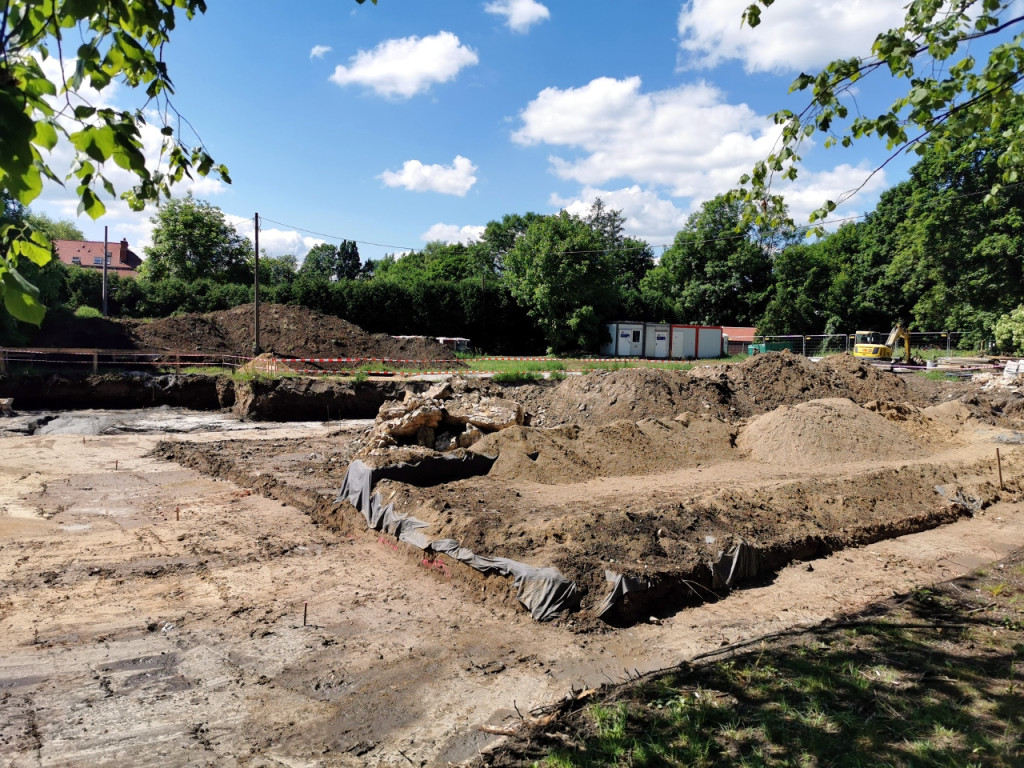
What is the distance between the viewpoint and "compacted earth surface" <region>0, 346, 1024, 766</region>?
14.9 ft

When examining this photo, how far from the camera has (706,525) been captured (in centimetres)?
783

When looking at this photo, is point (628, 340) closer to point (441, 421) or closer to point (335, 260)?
point (441, 421)

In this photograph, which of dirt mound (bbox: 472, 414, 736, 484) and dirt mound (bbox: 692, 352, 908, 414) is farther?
dirt mound (bbox: 692, 352, 908, 414)

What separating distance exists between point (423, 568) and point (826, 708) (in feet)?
15.0

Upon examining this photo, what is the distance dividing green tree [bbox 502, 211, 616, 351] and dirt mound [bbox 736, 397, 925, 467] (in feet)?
87.2

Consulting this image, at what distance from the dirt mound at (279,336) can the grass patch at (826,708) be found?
28171 mm

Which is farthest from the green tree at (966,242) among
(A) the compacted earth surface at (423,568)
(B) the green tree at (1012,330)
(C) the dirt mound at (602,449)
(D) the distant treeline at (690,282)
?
(C) the dirt mound at (602,449)

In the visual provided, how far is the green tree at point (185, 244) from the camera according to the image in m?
46.8

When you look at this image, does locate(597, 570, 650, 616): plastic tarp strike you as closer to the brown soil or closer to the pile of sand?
the pile of sand

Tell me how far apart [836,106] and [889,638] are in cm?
425

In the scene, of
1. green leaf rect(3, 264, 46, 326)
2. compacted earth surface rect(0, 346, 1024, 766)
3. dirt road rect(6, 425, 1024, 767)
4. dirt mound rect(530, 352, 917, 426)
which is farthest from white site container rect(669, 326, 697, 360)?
green leaf rect(3, 264, 46, 326)

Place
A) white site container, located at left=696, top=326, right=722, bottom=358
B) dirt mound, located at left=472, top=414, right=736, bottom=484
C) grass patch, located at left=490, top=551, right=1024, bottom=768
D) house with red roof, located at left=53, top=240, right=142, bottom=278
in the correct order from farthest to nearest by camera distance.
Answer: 1. house with red roof, located at left=53, top=240, right=142, bottom=278
2. white site container, located at left=696, top=326, right=722, bottom=358
3. dirt mound, located at left=472, top=414, right=736, bottom=484
4. grass patch, located at left=490, top=551, right=1024, bottom=768

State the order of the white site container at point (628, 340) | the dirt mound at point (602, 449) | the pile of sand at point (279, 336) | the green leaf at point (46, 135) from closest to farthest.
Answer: the green leaf at point (46, 135), the dirt mound at point (602, 449), the pile of sand at point (279, 336), the white site container at point (628, 340)

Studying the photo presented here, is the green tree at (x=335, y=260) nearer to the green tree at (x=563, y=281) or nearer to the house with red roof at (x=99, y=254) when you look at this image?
the house with red roof at (x=99, y=254)
